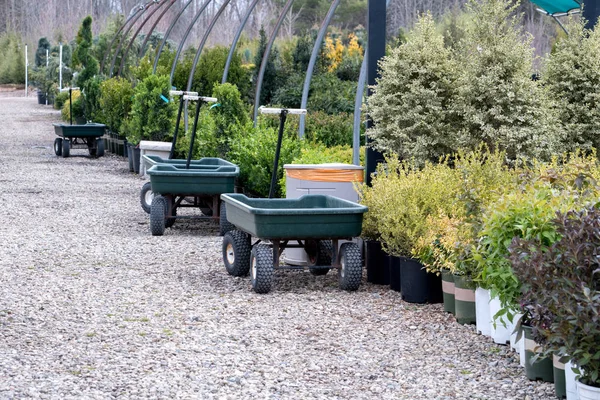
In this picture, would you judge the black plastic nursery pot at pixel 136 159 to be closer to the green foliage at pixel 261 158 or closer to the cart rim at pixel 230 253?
the green foliage at pixel 261 158

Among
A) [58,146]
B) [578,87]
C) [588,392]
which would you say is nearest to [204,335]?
[588,392]

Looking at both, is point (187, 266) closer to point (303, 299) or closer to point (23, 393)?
point (303, 299)

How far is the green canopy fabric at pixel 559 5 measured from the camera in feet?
33.3

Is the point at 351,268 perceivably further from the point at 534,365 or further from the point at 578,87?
the point at 578,87

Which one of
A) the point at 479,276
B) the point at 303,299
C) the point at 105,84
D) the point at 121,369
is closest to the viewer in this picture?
the point at 121,369

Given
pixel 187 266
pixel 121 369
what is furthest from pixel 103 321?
pixel 187 266

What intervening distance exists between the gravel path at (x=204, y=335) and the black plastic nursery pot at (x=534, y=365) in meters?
0.07

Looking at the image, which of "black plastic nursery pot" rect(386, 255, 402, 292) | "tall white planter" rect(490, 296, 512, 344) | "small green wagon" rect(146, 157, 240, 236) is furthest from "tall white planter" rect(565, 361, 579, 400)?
"small green wagon" rect(146, 157, 240, 236)

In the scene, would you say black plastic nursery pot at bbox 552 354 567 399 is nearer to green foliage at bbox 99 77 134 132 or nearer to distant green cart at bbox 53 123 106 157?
distant green cart at bbox 53 123 106 157

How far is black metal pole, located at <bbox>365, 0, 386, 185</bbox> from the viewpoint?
24.6 feet

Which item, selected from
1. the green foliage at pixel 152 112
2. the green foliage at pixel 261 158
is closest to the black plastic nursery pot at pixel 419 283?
the green foliage at pixel 261 158

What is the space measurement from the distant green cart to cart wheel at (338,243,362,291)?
1157 cm

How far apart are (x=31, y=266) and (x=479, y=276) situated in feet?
12.4

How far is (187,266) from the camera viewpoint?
23.8 feet
